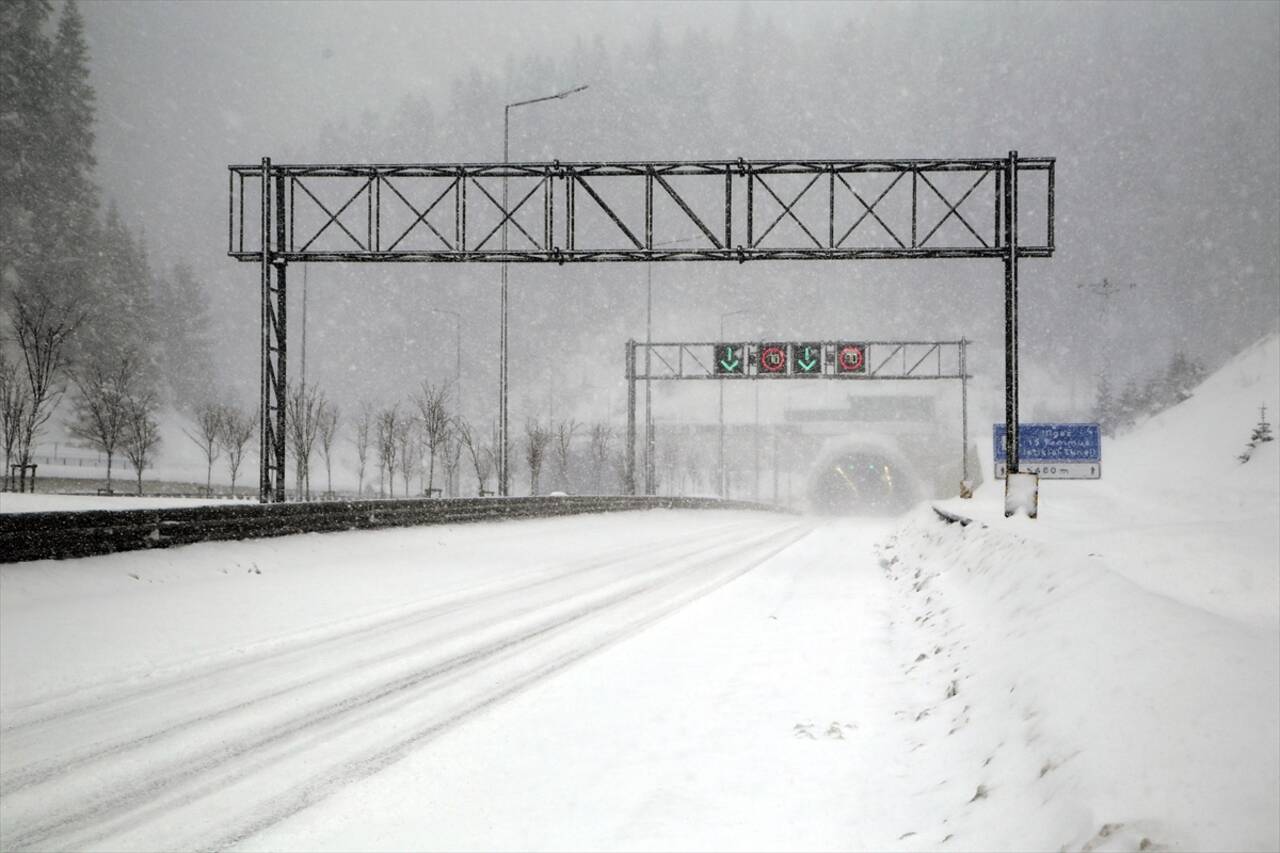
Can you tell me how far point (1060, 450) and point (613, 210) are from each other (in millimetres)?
115844

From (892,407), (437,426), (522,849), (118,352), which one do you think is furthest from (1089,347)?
(522,849)

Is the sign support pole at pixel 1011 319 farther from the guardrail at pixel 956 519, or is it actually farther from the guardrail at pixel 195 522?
the guardrail at pixel 195 522

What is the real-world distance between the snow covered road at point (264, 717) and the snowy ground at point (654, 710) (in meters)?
0.03

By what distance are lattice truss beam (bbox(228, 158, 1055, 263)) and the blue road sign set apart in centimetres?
402

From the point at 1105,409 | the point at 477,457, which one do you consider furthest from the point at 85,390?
the point at 1105,409

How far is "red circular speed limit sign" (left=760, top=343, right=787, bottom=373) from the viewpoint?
36.8 m

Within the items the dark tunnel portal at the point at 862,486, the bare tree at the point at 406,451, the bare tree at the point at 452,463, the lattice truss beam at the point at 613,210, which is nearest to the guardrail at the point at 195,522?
the lattice truss beam at the point at 613,210

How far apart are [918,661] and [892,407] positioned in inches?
3626

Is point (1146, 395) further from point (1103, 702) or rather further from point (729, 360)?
point (1103, 702)

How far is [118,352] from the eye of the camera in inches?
2282

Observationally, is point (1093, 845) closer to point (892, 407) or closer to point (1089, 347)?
point (892, 407)

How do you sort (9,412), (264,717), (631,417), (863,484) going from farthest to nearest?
1. (863,484)
2. (631,417)
3. (9,412)
4. (264,717)

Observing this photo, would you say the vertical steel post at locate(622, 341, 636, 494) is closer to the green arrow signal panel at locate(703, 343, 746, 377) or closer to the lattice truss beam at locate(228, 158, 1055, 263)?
the green arrow signal panel at locate(703, 343, 746, 377)

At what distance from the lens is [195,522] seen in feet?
44.9
